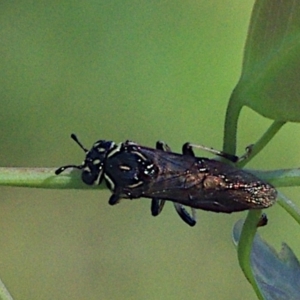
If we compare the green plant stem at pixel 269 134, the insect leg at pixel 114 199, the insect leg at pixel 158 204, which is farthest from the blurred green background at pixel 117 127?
the green plant stem at pixel 269 134

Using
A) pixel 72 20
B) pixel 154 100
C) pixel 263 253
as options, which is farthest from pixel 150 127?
pixel 263 253

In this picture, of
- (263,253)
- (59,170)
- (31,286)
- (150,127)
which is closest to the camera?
(59,170)

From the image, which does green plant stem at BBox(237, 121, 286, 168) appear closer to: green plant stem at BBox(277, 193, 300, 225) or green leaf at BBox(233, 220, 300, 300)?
green plant stem at BBox(277, 193, 300, 225)

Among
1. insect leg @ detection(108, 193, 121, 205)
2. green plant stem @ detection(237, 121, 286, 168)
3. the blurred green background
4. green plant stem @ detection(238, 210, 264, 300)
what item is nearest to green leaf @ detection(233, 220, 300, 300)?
green plant stem @ detection(238, 210, 264, 300)

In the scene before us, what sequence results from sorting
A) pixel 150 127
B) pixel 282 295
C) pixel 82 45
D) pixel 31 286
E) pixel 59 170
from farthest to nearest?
pixel 82 45 < pixel 150 127 < pixel 31 286 < pixel 282 295 < pixel 59 170

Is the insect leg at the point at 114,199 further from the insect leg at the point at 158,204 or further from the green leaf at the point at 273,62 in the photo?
the green leaf at the point at 273,62

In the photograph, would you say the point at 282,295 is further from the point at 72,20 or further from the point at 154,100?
the point at 72,20

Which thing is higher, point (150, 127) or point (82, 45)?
point (82, 45)

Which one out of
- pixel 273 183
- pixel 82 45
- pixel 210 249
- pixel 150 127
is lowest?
pixel 210 249
